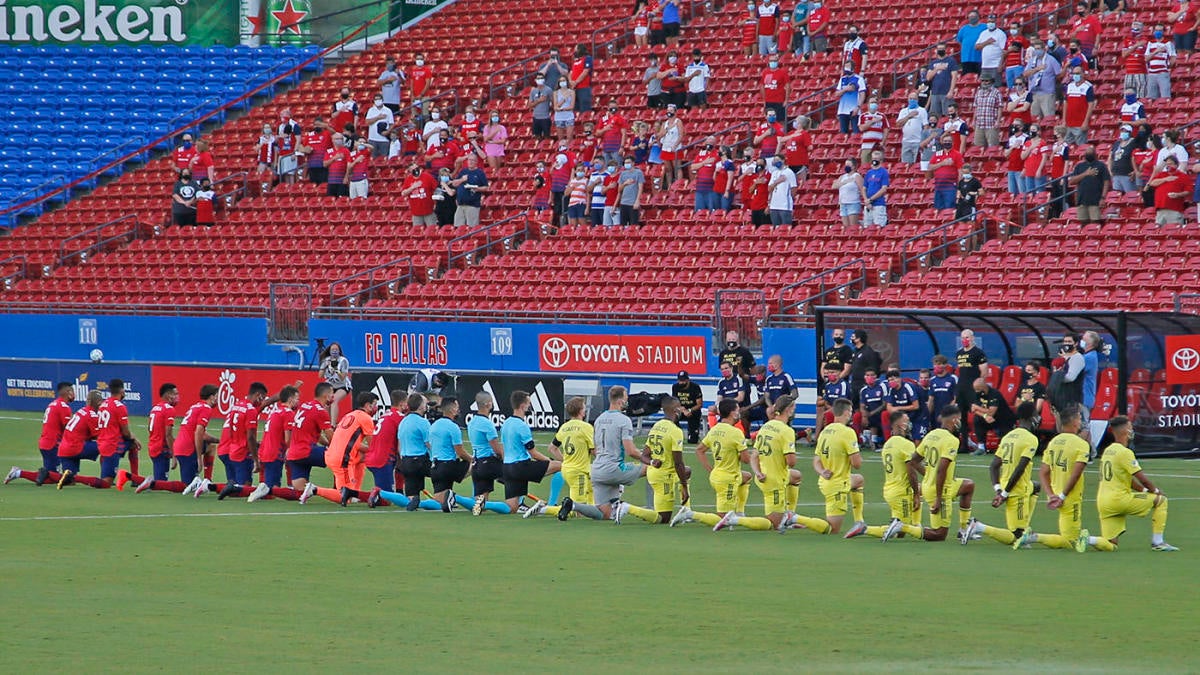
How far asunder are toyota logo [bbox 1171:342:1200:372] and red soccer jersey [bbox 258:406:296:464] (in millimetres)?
12549

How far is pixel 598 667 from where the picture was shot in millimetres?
11758

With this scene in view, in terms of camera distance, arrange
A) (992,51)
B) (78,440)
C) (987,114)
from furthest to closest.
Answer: (992,51) → (987,114) → (78,440)

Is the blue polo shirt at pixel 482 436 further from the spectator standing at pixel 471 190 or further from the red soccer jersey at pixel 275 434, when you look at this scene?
the spectator standing at pixel 471 190

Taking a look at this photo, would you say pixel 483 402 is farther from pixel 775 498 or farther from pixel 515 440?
pixel 775 498

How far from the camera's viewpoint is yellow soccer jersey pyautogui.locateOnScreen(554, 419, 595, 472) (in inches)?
848

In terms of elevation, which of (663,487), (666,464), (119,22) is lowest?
(663,487)

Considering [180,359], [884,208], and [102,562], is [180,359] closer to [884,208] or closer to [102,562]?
[884,208]

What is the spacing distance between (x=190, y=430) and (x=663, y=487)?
23.7 ft

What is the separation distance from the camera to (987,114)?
119 feet

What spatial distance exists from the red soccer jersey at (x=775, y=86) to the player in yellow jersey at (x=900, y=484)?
21.0 metres

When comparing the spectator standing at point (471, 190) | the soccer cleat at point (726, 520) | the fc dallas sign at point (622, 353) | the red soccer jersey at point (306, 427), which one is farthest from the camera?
the spectator standing at point (471, 190)

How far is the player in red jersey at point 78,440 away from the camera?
26.2m

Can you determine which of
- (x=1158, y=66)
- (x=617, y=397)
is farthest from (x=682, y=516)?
(x=1158, y=66)

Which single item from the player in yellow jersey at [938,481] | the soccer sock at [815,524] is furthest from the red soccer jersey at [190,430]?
the player in yellow jersey at [938,481]
